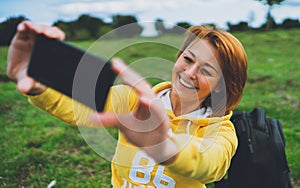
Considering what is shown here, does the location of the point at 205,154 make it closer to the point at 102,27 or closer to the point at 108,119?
the point at 108,119

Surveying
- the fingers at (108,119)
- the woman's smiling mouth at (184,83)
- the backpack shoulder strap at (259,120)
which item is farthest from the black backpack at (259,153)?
the fingers at (108,119)

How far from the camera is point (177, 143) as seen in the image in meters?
0.88

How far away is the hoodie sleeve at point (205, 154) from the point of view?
2.92ft

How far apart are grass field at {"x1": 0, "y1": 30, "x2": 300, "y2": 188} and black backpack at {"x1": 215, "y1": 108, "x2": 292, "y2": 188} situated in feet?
1.67

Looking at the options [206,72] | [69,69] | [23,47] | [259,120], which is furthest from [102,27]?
[69,69]

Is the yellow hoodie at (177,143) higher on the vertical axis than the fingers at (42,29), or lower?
lower

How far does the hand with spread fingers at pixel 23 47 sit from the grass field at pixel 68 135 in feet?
0.50

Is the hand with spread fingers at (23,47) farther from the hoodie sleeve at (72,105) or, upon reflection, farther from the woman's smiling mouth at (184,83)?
the woman's smiling mouth at (184,83)

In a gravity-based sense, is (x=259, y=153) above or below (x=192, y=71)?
below

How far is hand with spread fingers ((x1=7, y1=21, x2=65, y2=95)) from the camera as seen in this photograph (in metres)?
0.84

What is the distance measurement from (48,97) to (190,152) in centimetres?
42

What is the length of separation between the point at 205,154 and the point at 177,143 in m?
0.13

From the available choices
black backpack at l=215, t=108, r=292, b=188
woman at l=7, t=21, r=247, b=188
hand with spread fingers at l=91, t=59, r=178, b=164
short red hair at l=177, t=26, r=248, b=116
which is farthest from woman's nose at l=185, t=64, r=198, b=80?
black backpack at l=215, t=108, r=292, b=188

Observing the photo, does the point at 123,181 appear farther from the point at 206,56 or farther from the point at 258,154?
the point at 258,154
